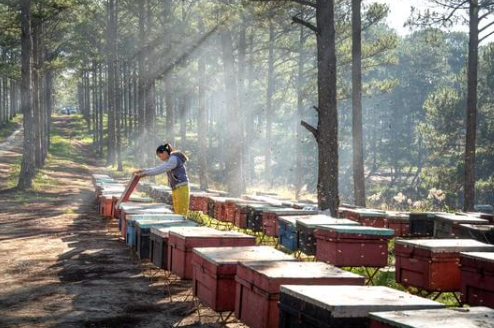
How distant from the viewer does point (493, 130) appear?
48562 millimetres

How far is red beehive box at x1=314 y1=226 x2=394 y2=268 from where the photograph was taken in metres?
10.9

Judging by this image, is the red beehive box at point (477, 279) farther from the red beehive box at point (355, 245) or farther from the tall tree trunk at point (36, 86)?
the tall tree trunk at point (36, 86)

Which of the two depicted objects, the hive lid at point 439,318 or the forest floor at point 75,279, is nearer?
the hive lid at point 439,318

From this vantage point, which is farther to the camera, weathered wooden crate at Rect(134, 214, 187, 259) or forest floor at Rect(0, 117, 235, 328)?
weathered wooden crate at Rect(134, 214, 187, 259)

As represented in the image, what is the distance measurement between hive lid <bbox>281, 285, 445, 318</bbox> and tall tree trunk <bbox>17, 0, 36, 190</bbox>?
1126 inches

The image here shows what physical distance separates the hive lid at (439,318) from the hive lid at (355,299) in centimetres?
26

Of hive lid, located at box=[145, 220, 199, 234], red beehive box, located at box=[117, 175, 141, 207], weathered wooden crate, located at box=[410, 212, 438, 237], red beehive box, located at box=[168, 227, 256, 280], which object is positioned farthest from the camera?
weathered wooden crate, located at box=[410, 212, 438, 237]

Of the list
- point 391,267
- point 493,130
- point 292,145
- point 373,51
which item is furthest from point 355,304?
point 292,145

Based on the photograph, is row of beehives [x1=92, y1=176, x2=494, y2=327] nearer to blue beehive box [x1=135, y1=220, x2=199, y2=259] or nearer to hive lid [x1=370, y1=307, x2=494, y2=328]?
hive lid [x1=370, y1=307, x2=494, y2=328]

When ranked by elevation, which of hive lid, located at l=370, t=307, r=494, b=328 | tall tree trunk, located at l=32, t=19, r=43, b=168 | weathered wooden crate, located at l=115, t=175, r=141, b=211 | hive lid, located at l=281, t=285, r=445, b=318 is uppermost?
tall tree trunk, located at l=32, t=19, r=43, b=168

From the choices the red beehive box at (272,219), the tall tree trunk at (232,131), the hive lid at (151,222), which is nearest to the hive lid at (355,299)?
the hive lid at (151,222)

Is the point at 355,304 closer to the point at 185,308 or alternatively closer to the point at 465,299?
the point at 465,299

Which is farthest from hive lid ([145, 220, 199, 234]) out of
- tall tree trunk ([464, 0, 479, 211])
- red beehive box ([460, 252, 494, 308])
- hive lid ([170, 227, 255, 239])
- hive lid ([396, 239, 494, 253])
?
tall tree trunk ([464, 0, 479, 211])

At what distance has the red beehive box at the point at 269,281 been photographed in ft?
22.5
